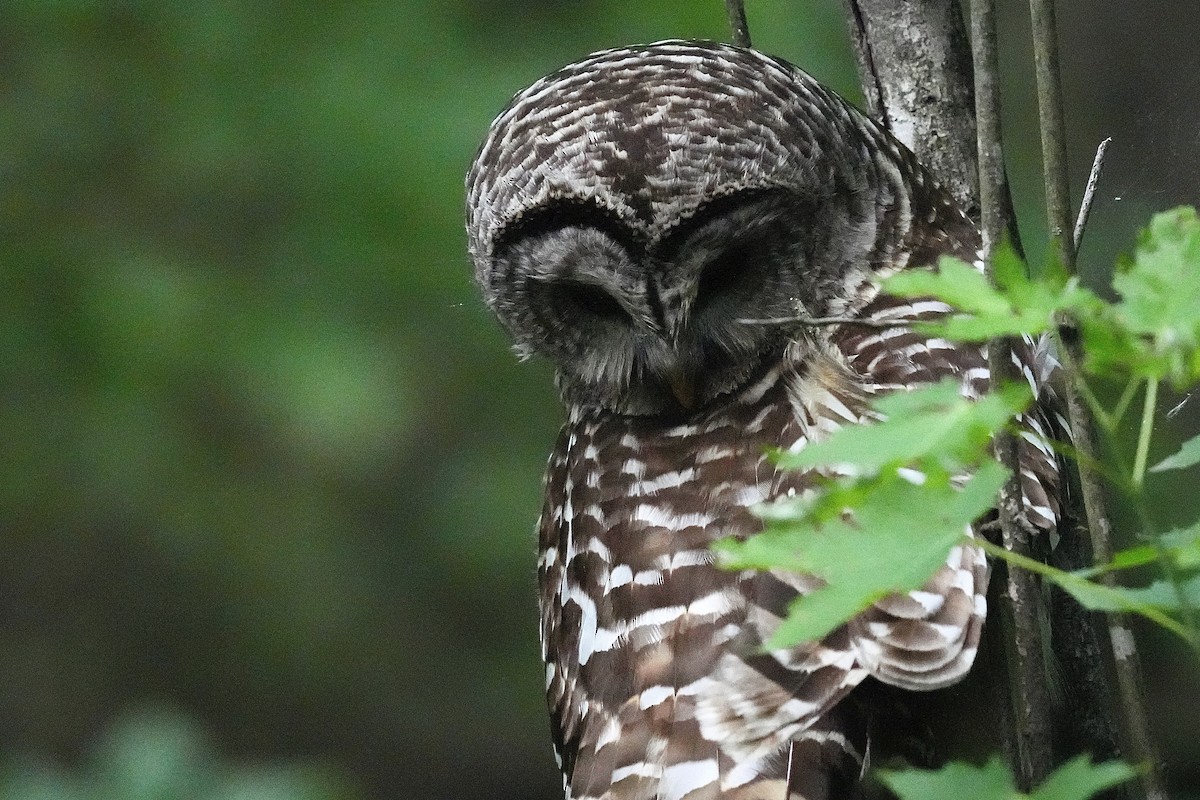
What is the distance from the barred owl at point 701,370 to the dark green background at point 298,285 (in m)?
0.77

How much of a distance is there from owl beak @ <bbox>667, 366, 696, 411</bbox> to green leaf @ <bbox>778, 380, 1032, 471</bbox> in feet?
5.14

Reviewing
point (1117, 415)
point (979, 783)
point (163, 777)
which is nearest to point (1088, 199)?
point (1117, 415)

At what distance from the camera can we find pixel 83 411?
475cm

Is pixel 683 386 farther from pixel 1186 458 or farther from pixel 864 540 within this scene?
pixel 864 540

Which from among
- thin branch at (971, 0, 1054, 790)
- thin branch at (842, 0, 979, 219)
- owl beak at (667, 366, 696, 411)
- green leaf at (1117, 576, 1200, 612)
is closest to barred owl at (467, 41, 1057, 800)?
owl beak at (667, 366, 696, 411)

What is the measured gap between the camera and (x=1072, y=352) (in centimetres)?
158

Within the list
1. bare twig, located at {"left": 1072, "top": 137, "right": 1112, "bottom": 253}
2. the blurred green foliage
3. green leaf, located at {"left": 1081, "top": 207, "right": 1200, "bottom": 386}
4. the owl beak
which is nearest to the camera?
green leaf, located at {"left": 1081, "top": 207, "right": 1200, "bottom": 386}

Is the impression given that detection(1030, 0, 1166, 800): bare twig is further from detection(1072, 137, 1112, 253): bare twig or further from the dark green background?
the dark green background

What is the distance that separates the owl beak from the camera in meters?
2.71

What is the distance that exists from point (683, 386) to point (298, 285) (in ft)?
7.03

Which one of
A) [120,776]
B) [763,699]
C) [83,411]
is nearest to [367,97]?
[83,411]

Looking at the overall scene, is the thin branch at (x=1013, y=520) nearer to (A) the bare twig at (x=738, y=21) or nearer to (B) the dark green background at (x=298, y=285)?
(A) the bare twig at (x=738, y=21)

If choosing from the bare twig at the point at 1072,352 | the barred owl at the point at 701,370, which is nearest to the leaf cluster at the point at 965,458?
the bare twig at the point at 1072,352

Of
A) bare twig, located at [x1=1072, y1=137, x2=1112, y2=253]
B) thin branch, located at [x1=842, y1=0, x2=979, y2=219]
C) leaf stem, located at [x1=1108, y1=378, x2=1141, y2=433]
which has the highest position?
thin branch, located at [x1=842, y1=0, x2=979, y2=219]
